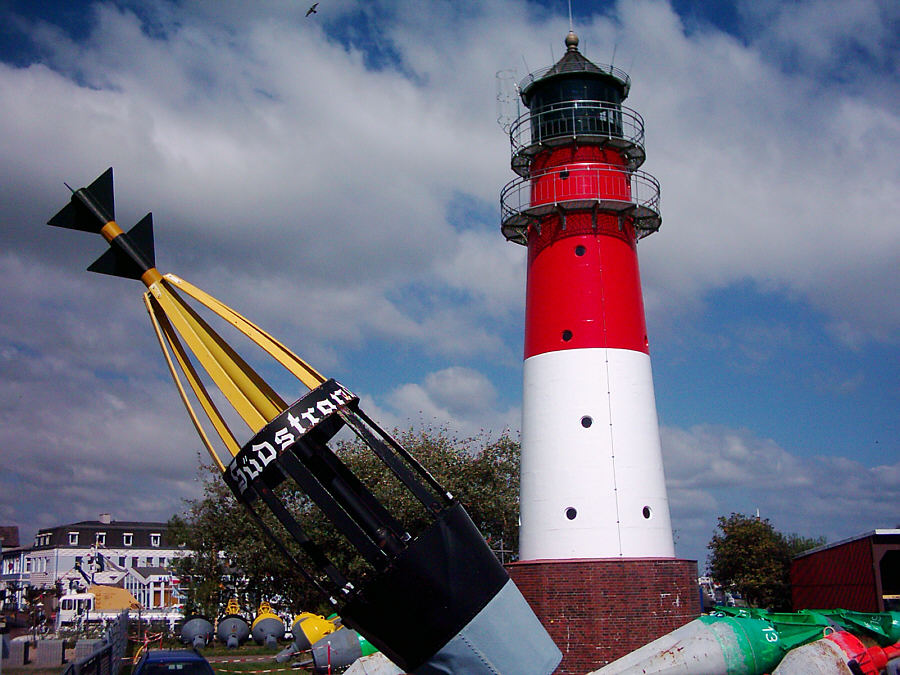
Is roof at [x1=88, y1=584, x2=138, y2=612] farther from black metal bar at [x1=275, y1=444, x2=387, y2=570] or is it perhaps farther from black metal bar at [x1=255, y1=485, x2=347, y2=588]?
black metal bar at [x1=275, y1=444, x2=387, y2=570]

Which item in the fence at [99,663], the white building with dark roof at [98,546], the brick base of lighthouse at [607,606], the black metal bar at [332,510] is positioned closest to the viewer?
the black metal bar at [332,510]

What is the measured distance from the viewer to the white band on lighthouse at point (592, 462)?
890 inches

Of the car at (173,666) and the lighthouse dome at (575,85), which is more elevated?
the lighthouse dome at (575,85)

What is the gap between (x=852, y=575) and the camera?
32.5m

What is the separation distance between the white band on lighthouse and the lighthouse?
28 millimetres

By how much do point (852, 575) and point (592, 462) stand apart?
50.3 feet

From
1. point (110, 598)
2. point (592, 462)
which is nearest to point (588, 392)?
point (592, 462)

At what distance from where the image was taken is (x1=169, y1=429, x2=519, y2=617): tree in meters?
38.5

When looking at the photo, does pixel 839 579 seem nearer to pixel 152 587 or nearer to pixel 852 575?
pixel 852 575

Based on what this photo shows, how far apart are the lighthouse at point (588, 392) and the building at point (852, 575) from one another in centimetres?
1097

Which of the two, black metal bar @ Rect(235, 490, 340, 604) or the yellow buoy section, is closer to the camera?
black metal bar @ Rect(235, 490, 340, 604)

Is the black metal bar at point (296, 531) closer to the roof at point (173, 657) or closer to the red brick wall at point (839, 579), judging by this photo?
the roof at point (173, 657)

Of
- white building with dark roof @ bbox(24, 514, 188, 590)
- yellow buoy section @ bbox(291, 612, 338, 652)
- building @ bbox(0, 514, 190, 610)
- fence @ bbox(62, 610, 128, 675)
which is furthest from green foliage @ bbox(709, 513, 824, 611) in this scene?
white building with dark roof @ bbox(24, 514, 188, 590)

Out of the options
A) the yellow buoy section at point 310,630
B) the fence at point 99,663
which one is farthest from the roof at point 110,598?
the fence at point 99,663
